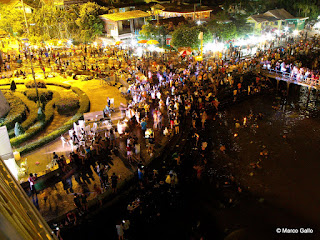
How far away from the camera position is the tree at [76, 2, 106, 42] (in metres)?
42.7

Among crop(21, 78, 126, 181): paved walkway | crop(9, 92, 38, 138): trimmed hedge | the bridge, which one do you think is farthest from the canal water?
crop(9, 92, 38, 138): trimmed hedge

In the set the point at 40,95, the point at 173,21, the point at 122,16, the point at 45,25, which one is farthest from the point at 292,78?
the point at 45,25

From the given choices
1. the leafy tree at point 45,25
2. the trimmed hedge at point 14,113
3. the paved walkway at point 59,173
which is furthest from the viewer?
the leafy tree at point 45,25

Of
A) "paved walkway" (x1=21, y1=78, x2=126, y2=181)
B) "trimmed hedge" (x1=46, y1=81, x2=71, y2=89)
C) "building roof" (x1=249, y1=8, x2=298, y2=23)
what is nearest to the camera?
"paved walkway" (x1=21, y1=78, x2=126, y2=181)

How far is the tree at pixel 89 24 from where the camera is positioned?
4267 cm

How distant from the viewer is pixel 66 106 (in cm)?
2238

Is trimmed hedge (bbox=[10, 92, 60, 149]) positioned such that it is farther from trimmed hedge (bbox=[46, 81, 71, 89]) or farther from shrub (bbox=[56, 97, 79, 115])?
trimmed hedge (bbox=[46, 81, 71, 89])

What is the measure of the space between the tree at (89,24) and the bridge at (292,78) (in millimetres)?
25740

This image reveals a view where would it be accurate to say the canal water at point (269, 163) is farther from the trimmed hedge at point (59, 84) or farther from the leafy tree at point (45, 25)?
the leafy tree at point (45, 25)

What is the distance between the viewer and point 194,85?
2608 cm

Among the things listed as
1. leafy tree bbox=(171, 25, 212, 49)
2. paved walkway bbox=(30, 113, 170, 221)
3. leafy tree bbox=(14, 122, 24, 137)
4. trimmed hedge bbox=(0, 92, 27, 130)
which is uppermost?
leafy tree bbox=(171, 25, 212, 49)

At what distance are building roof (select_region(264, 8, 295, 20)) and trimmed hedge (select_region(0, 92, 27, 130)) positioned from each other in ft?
135

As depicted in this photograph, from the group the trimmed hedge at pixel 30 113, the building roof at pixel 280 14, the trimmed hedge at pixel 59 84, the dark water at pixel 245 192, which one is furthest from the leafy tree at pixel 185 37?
the building roof at pixel 280 14

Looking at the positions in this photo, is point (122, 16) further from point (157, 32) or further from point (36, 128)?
point (36, 128)
